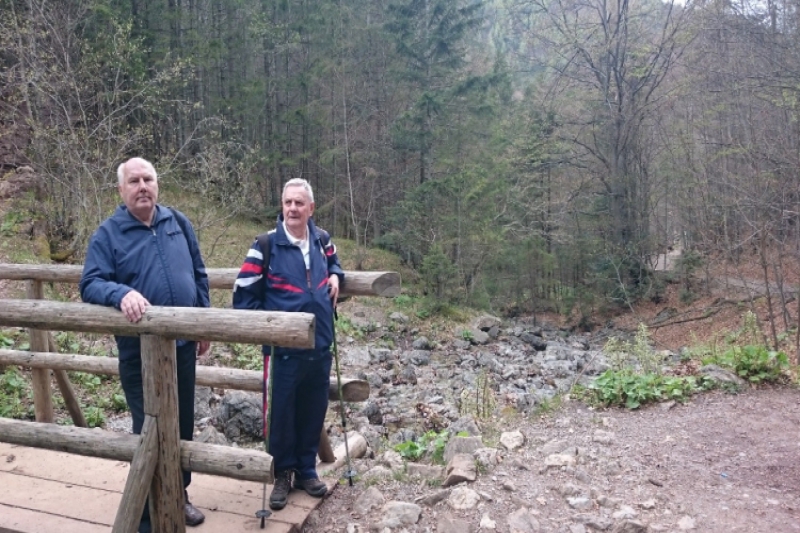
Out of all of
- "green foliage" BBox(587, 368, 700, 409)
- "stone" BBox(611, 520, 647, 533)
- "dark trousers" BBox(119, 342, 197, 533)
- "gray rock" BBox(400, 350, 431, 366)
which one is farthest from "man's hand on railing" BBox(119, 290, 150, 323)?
"gray rock" BBox(400, 350, 431, 366)

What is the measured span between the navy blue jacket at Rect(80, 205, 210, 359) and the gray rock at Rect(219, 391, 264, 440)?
3.99 m

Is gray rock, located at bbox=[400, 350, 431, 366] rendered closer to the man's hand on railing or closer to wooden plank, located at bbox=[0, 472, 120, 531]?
wooden plank, located at bbox=[0, 472, 120, 531]

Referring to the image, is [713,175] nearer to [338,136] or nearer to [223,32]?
[338,136]

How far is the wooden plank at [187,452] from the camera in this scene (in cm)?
302

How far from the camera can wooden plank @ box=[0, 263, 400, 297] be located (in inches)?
155

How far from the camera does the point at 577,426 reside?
209 inches

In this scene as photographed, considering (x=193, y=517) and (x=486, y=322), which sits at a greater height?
(x=193, y=517)

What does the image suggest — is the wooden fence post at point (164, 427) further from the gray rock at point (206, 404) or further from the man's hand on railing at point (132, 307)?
the gray rock at point (206, 404)

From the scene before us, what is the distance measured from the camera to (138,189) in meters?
3.22

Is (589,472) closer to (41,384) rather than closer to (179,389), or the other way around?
(179,389)

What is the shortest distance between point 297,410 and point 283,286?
2.76ft

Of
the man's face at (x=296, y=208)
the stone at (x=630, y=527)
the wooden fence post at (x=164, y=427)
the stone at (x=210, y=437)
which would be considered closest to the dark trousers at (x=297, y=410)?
the wooden fence post at (x=164, y=427)

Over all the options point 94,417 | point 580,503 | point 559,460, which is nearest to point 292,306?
point 580,503

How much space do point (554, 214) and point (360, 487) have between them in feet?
56.7
